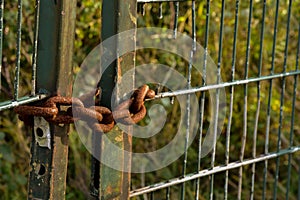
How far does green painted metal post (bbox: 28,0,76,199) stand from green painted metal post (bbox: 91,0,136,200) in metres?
0.13

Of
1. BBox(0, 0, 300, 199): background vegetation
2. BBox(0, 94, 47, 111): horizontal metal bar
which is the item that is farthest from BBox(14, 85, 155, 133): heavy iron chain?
BBox(0, 0, 300, 199): background vegetation

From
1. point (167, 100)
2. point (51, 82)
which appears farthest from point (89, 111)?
point (167, 100)

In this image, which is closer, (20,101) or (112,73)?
(20,101)

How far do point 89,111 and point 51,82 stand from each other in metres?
A: 0.11

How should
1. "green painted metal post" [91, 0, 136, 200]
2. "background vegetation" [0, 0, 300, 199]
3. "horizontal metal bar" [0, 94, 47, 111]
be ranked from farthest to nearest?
1. "background vegetation" [0, 0, 300, 199]
2. "green painted metal post" [91, 0, 136, 200]
3. "horizontal metal bar" [0, 94, 47, 111]

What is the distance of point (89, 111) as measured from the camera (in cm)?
169

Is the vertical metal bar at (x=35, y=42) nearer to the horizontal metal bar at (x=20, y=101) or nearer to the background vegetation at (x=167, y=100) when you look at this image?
the horizontal metal bar at (x=20, y=101)

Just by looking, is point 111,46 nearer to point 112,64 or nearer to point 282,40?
point 112,64

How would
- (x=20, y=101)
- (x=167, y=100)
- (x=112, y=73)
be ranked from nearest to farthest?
(x=20, y=101) < (x=112, y=73) < (x=167, y=100)

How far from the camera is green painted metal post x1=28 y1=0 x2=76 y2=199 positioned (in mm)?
1675

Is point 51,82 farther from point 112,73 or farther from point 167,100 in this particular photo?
point 167,100

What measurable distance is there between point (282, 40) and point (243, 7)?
33cm

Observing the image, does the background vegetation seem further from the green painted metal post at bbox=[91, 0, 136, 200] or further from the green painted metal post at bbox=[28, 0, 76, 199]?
the green painted metal post at bbox=[28, 0, 76, 199]

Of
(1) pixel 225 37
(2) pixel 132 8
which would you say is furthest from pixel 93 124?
(1) pixel 225 37
